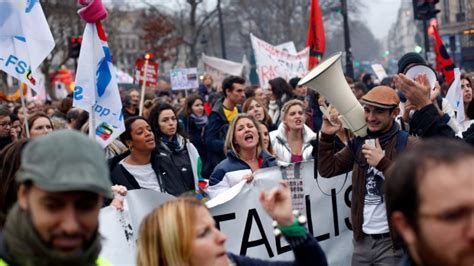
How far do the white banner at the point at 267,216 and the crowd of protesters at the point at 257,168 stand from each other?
0.53ft

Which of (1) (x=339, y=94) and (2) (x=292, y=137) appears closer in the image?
(1) (x=339, y=94)

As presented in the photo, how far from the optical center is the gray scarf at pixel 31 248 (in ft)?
7.55

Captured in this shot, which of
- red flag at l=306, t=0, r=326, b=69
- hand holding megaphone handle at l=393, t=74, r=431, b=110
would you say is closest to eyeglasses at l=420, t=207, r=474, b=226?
hand holding megaphone handle at l=393, t=74, r=431, b=110

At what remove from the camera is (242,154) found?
22.0 ft

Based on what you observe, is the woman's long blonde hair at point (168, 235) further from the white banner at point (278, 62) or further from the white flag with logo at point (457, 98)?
the white banner at point (278, 62)

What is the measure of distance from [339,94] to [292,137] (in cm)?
234

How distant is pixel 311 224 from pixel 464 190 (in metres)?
4.46

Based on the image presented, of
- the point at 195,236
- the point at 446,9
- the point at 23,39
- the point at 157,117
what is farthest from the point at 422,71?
the point at 446,9

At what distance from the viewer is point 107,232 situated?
5.23m

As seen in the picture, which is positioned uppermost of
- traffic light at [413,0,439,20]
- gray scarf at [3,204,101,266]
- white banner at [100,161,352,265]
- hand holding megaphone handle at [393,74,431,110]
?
traffic light at [413,0,439,20]

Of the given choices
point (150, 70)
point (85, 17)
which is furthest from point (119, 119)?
point (150, 70)

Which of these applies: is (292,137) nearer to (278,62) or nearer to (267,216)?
(267,216)

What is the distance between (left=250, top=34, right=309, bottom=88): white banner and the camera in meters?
18.7

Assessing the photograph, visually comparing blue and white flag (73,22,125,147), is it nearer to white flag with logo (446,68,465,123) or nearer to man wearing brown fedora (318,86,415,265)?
man wearing brown fedora (318,86,415,265)
